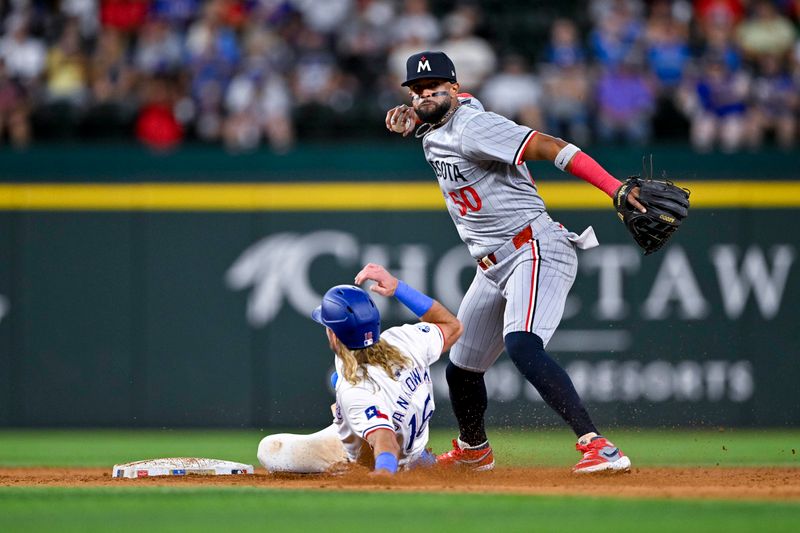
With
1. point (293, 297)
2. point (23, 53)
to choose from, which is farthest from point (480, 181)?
point (23, 53)

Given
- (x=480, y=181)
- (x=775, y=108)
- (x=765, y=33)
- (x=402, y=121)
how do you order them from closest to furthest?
(x=480, y=181)
(x=402, y=121)
(x=775, y=108)
(x=765, y=33)

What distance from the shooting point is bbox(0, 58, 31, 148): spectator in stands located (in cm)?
1118

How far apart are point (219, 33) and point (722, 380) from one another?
6023mm

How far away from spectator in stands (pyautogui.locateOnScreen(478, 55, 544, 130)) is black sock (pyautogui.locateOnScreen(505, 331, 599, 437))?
17.8 feet

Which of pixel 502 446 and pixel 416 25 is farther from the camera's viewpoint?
pixel 416 25

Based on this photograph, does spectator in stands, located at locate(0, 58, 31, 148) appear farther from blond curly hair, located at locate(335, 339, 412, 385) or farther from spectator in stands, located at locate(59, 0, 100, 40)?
blond curly hair, located at locate(335, 339, 412, 385)

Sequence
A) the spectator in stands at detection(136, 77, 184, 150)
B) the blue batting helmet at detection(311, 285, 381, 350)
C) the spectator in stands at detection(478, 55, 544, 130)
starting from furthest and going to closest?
1. the spectator in stands at detection(136, 77, 184, 150)
2. the spectator in stands at detection(478, 55, 544, 130)
3. the blue batting helmet at detection(311, 285, 381, 350)

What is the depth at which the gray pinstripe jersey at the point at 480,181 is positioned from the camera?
5.89 metres

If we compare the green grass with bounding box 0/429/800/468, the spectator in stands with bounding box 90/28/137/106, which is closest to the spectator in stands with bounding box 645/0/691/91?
the green grass with bounding box 0/429/800/468

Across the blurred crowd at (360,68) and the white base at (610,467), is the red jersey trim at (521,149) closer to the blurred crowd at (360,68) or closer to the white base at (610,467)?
the white base at (610,467)

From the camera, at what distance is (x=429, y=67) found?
595 centimetres

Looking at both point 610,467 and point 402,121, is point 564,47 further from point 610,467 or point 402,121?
point 610,467

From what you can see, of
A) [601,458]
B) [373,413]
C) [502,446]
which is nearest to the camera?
[373,413]

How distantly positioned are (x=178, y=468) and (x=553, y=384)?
2052 mm
